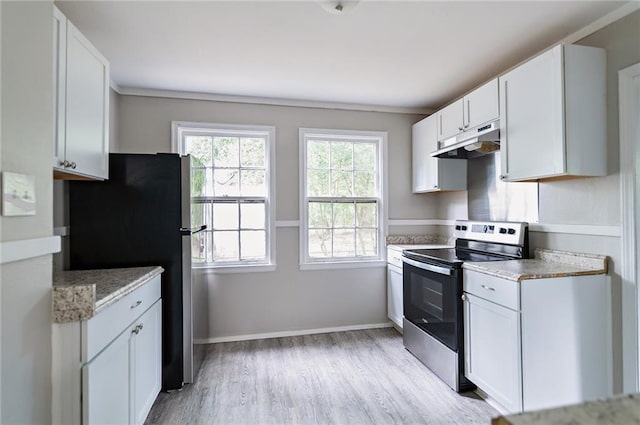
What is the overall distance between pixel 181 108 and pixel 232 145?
1.97ft

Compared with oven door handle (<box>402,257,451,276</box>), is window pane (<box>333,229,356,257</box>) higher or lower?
higher

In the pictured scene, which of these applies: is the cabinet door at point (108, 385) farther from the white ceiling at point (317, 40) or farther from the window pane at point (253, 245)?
the white ceiling at point (317, 40)

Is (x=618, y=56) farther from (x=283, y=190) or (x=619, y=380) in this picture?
(x=283, y=190)

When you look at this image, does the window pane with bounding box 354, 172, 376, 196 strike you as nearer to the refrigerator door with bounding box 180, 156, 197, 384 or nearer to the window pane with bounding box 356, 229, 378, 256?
the window pane with bounding box 356, 229, 378, 256

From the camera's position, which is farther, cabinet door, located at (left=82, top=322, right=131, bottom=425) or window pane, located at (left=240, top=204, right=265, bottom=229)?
window pane, located at (left=240, top=204, right=265, bottom=229)

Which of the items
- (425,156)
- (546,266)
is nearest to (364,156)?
(425,156)

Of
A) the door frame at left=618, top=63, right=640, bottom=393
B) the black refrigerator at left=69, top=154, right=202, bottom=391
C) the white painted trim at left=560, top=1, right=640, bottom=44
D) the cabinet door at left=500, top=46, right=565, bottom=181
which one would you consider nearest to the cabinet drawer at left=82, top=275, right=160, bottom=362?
the black refrigerator at left=69, top=154, right=202, bottom=391

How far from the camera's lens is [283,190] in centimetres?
336

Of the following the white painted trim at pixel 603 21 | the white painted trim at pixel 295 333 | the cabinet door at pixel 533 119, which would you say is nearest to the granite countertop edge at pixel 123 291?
the white painted trim at pixel 295 333

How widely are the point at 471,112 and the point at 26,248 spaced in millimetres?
2955

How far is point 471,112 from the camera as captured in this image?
8.70 ft

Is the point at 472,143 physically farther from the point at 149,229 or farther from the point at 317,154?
the point at 149,229

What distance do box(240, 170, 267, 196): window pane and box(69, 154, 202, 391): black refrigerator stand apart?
1.05 metres

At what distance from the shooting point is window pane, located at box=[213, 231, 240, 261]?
3.22m
